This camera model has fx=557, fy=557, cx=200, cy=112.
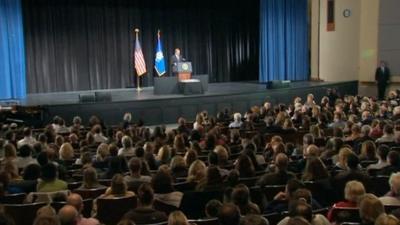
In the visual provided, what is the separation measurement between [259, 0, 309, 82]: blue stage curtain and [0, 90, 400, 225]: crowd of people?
1247 cm

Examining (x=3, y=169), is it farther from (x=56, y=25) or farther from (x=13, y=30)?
(x=56, y=25)

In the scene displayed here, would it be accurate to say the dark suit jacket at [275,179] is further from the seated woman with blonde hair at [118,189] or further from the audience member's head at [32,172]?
the audience member's head at [32,172]

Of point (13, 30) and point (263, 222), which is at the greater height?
point (13, 30)

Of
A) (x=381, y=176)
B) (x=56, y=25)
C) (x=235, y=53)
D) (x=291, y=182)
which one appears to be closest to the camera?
(x=291, y=182)

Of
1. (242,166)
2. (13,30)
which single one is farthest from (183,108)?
(242,166)

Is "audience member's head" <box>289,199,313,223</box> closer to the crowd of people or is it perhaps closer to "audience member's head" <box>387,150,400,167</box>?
the crowd of people

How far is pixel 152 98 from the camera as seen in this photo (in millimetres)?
17594

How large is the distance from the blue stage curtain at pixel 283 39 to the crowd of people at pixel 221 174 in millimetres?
12470

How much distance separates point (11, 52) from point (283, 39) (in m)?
11.4

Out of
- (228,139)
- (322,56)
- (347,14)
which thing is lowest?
(228,139)

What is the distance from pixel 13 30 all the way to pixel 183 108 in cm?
654

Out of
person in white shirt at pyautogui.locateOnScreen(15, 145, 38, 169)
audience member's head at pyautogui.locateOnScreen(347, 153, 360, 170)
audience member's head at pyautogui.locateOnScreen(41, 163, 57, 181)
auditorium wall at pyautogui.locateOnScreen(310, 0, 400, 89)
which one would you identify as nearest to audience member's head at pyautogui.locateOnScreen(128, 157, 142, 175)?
audience member's head at pyautogui.locateOnScreen(41, 163, 57, 181)

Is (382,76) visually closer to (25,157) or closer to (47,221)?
(25,157)

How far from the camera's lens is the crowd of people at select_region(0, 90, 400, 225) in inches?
194
